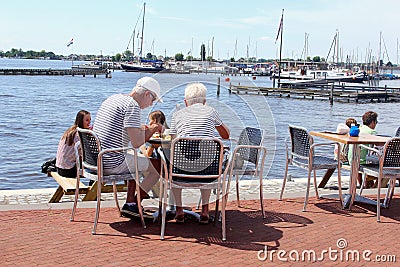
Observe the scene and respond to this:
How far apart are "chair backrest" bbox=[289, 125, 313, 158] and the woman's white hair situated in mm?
1857

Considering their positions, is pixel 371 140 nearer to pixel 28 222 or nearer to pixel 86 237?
pixel 86 237

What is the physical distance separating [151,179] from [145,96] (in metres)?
0.94

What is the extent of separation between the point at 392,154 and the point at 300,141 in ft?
3.94

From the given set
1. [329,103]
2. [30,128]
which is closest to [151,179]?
[30,128]

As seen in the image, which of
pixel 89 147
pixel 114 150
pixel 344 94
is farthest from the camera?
pixel 344 94

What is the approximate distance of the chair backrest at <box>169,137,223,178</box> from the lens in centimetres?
536

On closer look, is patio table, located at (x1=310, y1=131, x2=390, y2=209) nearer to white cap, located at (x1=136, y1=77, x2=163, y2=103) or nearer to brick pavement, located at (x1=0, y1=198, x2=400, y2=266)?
brick pavement, located at (x1=0, y1=198, x2=400, y2=266)

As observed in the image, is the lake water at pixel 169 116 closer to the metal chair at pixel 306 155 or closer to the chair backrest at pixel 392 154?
the metal chair at pixel 306 155

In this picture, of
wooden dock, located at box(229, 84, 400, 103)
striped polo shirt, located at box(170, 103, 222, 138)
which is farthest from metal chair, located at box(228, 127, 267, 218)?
wooden dock, located at box(229, 84, 400, 103)

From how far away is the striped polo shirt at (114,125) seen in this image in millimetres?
5629

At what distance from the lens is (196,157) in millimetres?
5402

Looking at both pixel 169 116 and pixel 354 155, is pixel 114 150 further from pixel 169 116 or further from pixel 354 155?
pixel 354 155

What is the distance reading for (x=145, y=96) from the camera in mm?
5723

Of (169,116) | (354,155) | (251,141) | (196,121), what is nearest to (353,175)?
(354,155)
